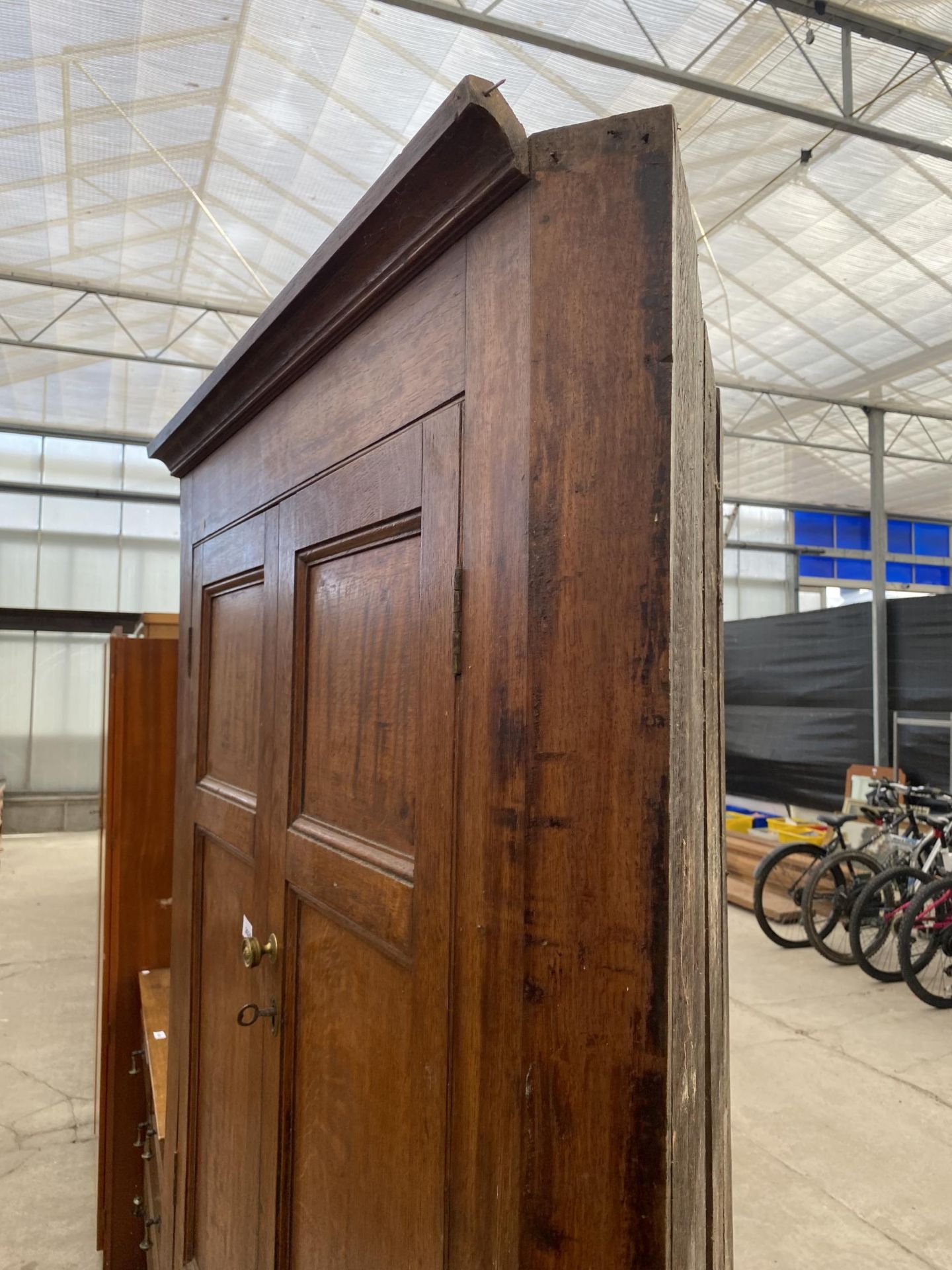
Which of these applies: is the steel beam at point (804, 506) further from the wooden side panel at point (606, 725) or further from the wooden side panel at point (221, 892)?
the wooden side panel at point (606, 725)

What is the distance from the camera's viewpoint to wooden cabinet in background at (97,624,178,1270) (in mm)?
2604

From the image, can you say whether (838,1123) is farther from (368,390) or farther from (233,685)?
(368,390)

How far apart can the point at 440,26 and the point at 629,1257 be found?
610 centimetres

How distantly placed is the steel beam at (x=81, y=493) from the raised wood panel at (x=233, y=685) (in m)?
10.7

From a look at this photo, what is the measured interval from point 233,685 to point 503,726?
91cm

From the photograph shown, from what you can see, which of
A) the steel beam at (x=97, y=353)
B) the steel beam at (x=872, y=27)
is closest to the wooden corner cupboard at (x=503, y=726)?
the steel beam at (x=872, y=27)

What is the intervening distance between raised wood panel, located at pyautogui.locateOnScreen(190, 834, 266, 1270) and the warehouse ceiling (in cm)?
484

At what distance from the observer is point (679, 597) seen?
2.08ft

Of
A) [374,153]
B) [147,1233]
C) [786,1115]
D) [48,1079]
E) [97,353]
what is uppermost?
[374,153]

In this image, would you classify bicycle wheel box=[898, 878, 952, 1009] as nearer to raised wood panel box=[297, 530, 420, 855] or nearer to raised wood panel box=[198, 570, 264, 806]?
raised wood panel box=[198, 570, 264, 806]

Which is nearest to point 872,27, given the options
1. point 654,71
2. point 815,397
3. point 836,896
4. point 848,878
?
point 654,71

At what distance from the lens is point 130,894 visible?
2785 millimetres

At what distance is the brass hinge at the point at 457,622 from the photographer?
2.40 feet

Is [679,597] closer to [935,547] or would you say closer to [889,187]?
[889,187]
